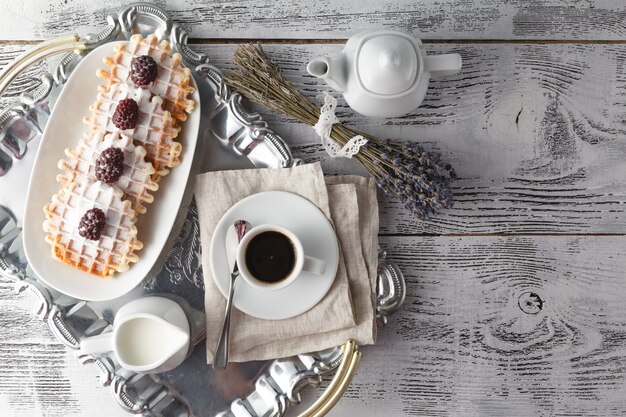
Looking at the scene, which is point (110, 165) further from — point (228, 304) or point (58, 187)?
point (228, 304)

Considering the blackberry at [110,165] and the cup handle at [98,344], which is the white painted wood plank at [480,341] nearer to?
the cup handle at [98,344]

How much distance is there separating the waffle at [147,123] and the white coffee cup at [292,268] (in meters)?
0.23

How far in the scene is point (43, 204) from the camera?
1242 millimetres

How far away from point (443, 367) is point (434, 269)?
0.22m

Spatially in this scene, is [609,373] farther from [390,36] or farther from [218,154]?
[218,154]

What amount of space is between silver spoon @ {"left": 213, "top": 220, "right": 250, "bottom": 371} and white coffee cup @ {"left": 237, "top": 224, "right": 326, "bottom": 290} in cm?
3

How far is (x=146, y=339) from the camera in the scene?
3.88 ft

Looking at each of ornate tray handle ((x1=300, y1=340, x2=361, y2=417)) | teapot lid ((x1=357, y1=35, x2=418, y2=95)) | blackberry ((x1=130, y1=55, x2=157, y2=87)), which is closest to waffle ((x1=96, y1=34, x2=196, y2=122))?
blackberry ((x1=130, y1=55, x2=157, y2=87))

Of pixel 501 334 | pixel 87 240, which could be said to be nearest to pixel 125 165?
pixel 87 240

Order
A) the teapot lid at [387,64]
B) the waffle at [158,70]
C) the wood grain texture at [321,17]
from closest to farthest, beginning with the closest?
the teapot lid at [387,64]
the waffle at [158,70]
the wood grain texture at [321,17]

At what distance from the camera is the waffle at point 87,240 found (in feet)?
3.89

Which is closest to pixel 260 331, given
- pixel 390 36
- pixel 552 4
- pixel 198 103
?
pixel 198 103

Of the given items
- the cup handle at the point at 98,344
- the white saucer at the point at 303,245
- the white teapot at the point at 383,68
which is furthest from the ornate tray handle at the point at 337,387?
the white teapot at the point at 383,68

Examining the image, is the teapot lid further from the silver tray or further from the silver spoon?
the silver spoon
